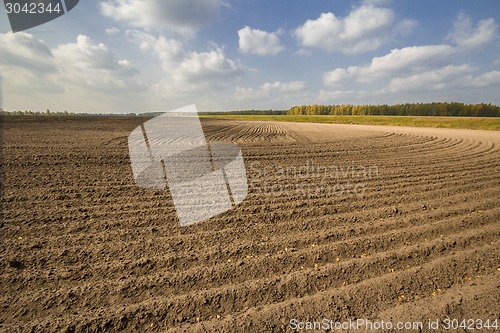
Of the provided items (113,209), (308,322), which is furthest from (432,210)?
(113,209)

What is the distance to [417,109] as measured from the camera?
89.4m

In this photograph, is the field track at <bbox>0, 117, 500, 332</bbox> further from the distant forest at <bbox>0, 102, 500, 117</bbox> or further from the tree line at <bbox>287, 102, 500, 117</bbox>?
the tree line at <bbox>287, 102, 500, 117</bbox>

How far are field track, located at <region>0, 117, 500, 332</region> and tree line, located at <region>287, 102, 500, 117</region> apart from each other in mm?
102004

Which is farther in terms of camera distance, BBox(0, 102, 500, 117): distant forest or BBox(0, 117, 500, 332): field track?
BBox(0, 102, 500, 117): distant forest

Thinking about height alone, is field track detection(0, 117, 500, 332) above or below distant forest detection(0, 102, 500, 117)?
below

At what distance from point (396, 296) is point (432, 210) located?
10.2ft

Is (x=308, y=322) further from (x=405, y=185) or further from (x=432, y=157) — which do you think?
(x=432, y=157)

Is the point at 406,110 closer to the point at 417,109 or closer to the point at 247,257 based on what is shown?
the point at 417,109

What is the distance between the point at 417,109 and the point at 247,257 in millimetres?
109931

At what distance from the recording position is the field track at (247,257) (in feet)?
8.28

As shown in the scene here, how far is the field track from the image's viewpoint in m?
2.52

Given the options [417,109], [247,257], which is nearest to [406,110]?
[417,109]

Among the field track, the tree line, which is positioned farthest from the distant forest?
the field track

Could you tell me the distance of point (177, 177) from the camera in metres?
7.02
